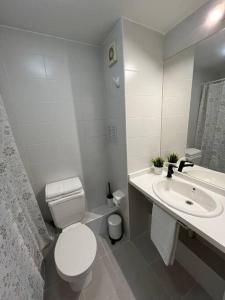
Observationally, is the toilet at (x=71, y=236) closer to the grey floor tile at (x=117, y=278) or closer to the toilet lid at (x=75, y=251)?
the toilet lid at (x=75, y=251)

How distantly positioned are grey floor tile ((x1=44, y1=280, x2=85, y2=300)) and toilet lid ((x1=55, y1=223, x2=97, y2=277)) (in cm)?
38

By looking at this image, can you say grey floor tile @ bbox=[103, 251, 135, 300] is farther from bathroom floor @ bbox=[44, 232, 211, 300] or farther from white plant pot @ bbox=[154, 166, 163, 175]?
white plant pot @ bbox=[154, 166, 163, 175]

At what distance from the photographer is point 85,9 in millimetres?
959

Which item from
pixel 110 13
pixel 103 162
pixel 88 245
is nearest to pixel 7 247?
pixel 88 245

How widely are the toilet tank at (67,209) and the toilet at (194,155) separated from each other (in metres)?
1.17

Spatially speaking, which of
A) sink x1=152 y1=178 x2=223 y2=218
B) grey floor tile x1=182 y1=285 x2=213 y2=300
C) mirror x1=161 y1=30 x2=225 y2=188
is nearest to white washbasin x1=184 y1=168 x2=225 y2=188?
mirror x1=161 y1=30 x2=225 y2=188

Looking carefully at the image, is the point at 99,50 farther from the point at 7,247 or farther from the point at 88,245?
the point at 88,245

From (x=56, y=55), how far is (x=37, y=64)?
209 millimetres

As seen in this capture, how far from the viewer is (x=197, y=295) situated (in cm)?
108

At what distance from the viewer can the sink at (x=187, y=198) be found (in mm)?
866

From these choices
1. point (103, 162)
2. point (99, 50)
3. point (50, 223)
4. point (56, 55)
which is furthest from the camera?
point (103, 162)

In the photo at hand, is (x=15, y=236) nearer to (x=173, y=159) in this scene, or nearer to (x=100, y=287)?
(x=100, y=287)

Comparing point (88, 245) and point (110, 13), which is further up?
point (110, 13)

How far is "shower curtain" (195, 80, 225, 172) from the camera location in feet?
3.33
